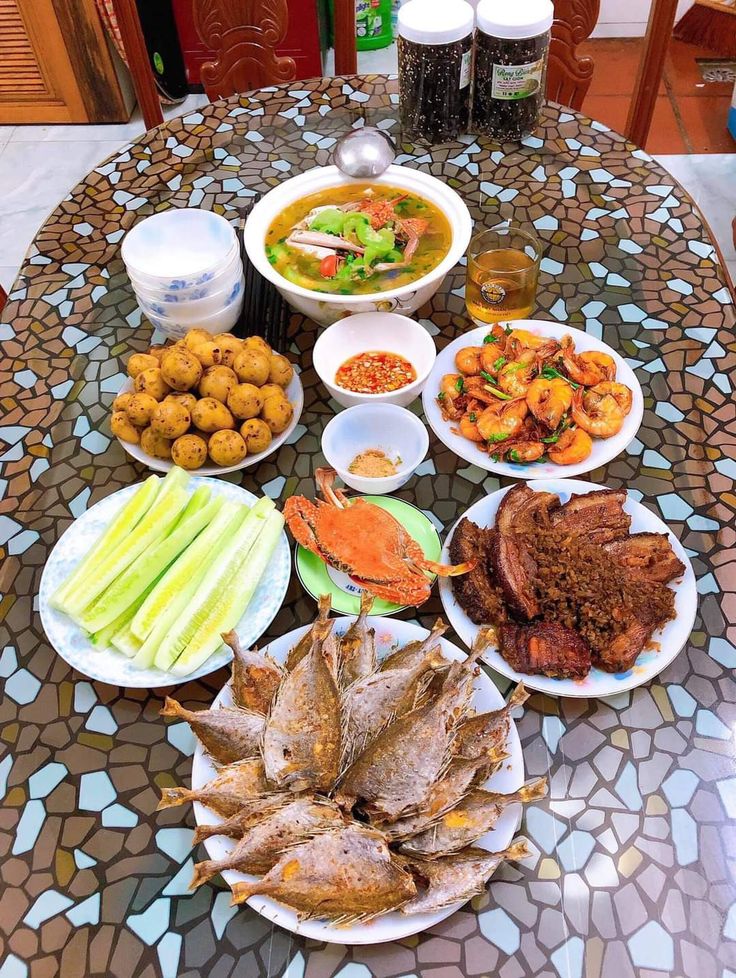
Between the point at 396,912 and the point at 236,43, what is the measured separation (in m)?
2.80

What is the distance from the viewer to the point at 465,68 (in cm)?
226

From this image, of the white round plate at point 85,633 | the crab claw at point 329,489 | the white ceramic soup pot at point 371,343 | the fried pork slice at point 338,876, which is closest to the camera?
the fried pork slice at point 338,876

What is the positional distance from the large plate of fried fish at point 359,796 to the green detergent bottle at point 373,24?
16.1 ft

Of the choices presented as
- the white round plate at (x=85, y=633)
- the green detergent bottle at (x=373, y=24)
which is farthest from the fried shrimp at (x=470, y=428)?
the green detergent bottle at (x=373, y=24)

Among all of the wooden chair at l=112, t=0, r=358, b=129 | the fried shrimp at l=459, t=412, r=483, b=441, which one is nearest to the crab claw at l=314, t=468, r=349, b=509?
the fried shrimp at l=459, t=412, r=483, b=441

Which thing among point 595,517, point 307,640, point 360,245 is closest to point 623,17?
point 360,245

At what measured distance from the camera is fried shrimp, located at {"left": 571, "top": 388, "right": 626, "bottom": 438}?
1.69 m

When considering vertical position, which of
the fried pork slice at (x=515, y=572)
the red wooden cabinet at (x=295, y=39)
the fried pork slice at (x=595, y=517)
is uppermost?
the fried pork slice at (x=515, y=572)

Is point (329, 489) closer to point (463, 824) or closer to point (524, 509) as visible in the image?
point (524, 509)

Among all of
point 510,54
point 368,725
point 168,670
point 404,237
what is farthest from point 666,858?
point 510,54

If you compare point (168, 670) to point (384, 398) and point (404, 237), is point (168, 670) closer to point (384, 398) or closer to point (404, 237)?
point (384, 398)

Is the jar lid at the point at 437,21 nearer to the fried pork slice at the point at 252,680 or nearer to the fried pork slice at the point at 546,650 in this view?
the fried pork slice at the point at 546,650

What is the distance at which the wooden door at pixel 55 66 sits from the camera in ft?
13.7

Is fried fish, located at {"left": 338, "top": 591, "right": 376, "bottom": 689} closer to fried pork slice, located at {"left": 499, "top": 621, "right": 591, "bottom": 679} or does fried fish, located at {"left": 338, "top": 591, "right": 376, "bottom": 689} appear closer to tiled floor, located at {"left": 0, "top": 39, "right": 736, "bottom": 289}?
fried pork slice, located at {"left": 499, "top": 621, "right": 591, "bottom": 679}
